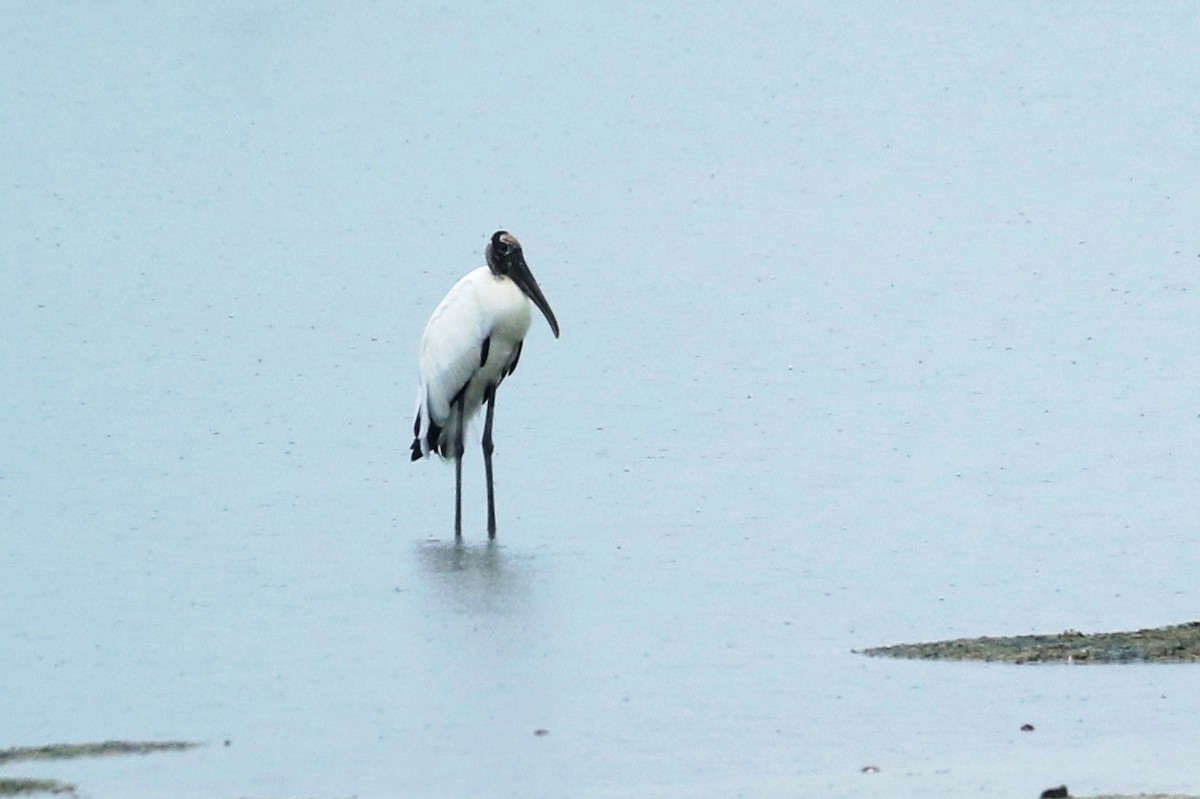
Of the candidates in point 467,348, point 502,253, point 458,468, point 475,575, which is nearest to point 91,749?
point 475,575

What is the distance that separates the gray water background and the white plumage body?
0.44m

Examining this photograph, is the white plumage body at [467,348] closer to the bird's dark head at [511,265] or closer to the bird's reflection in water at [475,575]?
the bird's dark head at [511,265]

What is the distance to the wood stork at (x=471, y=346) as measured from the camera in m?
14.7

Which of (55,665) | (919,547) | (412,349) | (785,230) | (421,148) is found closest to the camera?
(55,665)

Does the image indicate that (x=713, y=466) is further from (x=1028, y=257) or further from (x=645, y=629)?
(x=1028, y=257)

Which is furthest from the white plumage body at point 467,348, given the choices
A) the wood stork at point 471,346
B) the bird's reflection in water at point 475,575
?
the bird's reflection in water at point 475,575

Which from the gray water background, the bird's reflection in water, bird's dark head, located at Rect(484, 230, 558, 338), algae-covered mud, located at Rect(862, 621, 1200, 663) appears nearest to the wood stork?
bird's dark head, located at Rect(484, 230, 558, 338)

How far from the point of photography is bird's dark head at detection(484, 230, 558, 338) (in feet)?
48.6

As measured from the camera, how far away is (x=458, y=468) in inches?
560

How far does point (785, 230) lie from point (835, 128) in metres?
6.95

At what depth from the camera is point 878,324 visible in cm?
2112

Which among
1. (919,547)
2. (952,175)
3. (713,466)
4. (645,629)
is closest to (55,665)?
(645,629)

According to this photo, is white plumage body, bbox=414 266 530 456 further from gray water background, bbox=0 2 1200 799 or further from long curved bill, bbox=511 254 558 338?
gray water background, bbox=0 2 1200 799

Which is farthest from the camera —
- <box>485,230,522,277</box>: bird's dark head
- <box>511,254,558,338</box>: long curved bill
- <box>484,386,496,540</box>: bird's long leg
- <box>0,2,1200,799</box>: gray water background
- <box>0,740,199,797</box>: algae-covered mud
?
<box>511,254,558,338</box>: long curved bill
